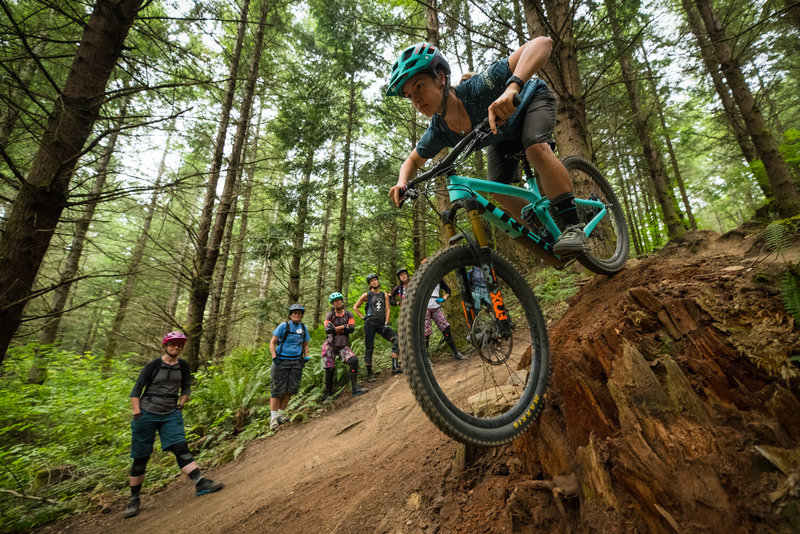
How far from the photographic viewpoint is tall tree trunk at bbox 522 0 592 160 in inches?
204

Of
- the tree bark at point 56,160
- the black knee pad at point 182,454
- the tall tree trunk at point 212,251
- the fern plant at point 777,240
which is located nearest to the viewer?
the fern plant at point 777,240

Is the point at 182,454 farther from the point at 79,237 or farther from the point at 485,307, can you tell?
the point at 485,307

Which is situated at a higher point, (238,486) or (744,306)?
(744,306)

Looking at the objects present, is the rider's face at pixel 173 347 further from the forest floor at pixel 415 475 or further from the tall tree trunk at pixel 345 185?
the tall tree trunk at pixel 345 185

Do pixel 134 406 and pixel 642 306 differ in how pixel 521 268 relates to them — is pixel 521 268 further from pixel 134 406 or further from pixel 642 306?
pixel 134 406

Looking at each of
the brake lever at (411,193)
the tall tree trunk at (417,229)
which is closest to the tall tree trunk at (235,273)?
the brake lever at (411,193)

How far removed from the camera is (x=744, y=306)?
184 centimetres

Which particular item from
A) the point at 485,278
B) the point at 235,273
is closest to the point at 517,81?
the point at 485,278

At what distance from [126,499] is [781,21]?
1745 centimetres

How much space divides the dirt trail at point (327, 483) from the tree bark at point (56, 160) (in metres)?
3.10

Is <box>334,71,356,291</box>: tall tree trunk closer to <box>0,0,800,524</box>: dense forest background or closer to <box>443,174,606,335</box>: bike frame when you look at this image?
<box>0,0,800,524</box>: dense forest background

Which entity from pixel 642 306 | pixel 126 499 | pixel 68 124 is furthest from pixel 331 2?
pixel 126 499

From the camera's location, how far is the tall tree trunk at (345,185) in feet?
44.6

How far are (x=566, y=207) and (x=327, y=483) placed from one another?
3.75 meters
